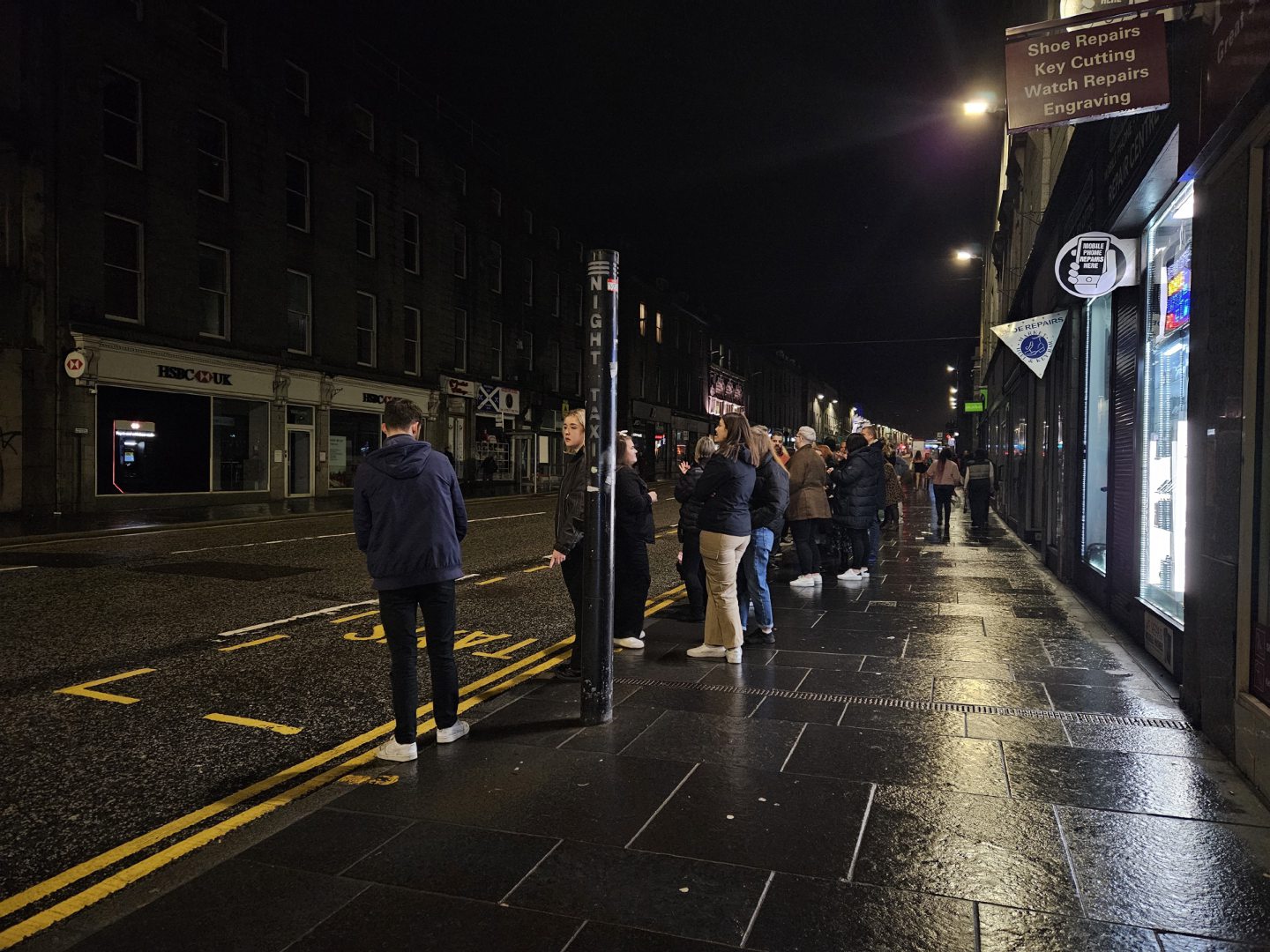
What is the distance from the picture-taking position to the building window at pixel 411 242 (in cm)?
3253

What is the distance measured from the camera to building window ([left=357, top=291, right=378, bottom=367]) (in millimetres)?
29953

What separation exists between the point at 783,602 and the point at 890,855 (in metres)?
6.16

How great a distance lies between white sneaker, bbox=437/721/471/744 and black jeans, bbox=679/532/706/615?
354 centimetres

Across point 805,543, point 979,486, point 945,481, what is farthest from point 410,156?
point 805,543

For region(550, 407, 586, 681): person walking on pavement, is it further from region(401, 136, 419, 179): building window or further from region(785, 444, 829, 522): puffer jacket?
region(401, 136, 419, 179): building window

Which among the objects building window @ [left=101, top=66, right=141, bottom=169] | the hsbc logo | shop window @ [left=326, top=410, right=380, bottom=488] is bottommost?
shop window @ [left=326, top=410, right=380, bottom=488]

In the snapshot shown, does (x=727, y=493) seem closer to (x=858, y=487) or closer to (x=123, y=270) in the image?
(x=858, y=487)

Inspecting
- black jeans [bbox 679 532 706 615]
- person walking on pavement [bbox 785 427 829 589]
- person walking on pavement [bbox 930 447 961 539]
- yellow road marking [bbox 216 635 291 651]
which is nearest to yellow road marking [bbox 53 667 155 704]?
yellow road marking [bbox 216 635 291 651]

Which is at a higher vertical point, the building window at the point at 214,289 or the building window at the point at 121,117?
the building window at the point at 121,117

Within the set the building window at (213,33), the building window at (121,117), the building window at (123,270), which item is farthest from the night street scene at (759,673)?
the building window at (213,33)

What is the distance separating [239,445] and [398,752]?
22866 millimetres

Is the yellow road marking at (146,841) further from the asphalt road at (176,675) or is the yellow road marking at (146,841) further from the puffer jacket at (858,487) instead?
the puffer jacket at (858,487)

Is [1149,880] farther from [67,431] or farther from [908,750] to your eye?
[67,431]

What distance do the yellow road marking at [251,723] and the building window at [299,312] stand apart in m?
23.1
